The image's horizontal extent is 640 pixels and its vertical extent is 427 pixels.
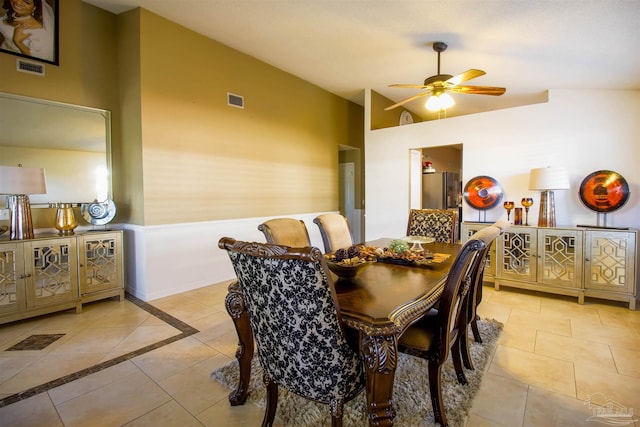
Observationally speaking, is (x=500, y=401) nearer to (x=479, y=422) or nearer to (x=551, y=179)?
(x=479, y=422)

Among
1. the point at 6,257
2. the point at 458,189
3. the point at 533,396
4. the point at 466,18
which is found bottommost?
the point at 533,396

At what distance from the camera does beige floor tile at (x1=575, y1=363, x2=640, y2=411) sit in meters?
1.83

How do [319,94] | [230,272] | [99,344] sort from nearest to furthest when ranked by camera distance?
1. [99,344]
2. [230,272]
3. [319,94]

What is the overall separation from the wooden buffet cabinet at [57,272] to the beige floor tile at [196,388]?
70.6 inches

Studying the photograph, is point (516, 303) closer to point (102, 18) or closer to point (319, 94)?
point (319, 94)

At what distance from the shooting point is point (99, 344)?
2.48m

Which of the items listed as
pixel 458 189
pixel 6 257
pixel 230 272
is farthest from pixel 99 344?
pixel 458 189

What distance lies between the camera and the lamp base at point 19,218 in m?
2.78

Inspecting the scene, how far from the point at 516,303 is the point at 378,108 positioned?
3.81 meters

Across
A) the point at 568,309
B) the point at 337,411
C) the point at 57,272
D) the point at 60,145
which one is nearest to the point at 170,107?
the point at 60,145

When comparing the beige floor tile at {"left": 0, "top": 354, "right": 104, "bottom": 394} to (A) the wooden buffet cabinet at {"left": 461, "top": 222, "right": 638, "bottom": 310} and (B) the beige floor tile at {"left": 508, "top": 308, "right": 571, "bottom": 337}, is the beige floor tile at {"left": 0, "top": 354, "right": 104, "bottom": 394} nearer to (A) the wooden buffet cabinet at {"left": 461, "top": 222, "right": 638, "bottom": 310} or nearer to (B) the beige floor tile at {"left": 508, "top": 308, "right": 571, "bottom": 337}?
(B) the beige floor tile at {"left": 508, "top": 308, "right": 571, "bottom": 337}

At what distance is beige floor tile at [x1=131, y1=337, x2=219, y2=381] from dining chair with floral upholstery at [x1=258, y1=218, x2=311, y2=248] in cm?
97

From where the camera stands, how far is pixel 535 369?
6.98 ft

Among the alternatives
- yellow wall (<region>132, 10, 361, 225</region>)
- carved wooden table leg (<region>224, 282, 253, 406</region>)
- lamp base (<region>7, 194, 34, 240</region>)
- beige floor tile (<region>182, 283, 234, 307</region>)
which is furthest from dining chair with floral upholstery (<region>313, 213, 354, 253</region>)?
lamp base (<region>7, 194, 34, 240</region>)
